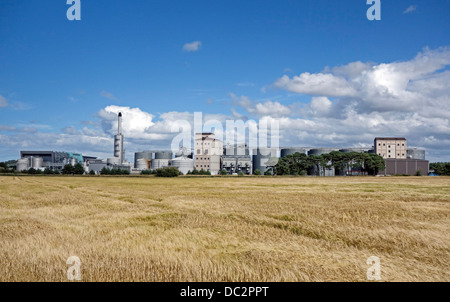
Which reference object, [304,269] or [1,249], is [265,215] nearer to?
[304,269]

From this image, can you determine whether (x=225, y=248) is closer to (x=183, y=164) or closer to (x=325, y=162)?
(x=325, y=162)

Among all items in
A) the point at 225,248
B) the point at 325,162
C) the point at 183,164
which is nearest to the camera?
the point at 225,248

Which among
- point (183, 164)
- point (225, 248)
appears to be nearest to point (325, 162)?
point (183, 164)

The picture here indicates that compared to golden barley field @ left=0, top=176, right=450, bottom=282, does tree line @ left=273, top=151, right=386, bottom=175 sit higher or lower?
higher

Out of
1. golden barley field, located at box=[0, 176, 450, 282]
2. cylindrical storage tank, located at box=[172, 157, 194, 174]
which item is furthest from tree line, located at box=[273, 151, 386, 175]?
golden barley field, located at box=[0, 176, 450, 282]

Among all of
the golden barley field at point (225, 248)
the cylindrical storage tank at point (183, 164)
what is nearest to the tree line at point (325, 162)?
the cylindrical storage tank at point (183, 164)

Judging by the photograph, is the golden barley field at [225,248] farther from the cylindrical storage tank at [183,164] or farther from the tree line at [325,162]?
the cylindrical storage tank at [183,164]

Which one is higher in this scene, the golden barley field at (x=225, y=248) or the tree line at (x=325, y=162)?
the tree line at (x=325, y=162)

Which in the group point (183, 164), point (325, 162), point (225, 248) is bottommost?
point (225, 248)

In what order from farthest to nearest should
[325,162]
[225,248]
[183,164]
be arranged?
[183,164], [325,162], [225,248]

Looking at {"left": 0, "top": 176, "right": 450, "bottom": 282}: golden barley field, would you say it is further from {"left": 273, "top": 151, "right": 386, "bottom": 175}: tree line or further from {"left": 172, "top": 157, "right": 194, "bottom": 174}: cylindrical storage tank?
{"left": 172, "top": 157, "right": 194, "bottom": 174}: cylindrical storage tank

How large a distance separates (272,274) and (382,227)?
8.44 metres

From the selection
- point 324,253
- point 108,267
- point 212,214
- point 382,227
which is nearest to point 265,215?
point 212,214
